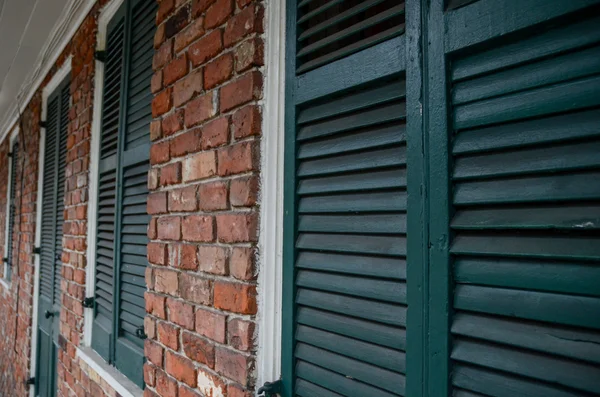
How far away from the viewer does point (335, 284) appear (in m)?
1.00

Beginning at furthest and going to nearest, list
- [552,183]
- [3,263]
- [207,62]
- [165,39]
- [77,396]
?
[3,263]
[77,396]
[165,39]
[207,62]
[552,183]

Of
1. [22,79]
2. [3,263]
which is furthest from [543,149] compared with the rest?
[3,263]

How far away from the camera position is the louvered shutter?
892 millimetres

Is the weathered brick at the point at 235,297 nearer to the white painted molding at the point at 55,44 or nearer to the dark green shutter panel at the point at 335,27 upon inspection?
the dark green shutter panel at the point at 335,27

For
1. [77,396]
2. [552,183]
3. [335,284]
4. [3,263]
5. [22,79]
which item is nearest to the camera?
[552,183]

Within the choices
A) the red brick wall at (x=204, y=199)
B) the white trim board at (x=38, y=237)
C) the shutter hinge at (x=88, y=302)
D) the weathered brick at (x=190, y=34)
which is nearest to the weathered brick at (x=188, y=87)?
the red brick wall at (x=204, y=199)

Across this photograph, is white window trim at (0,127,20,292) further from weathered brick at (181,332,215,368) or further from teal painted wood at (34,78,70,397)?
weathered brick at (181,332,215,368)

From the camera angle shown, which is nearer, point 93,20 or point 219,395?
point 219,395

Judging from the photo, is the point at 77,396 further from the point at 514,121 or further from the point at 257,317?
the point at 514,121

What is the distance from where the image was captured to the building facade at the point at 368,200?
663mm

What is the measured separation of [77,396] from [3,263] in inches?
176

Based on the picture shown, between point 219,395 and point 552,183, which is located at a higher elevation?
point 552,183

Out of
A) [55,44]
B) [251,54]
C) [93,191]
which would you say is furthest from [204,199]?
[55,44]

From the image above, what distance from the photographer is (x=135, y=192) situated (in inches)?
81.0
